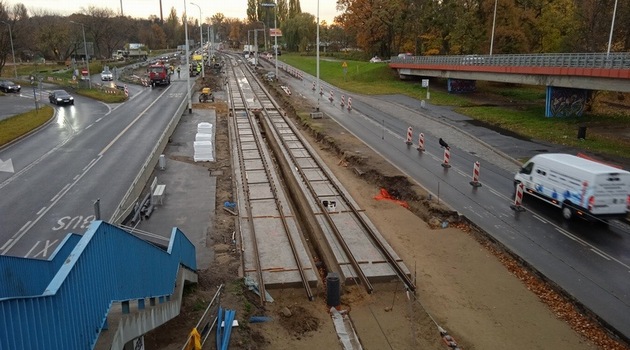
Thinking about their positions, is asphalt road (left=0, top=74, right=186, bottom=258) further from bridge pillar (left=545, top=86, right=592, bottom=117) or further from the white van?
bridge pillar (left=545, top=86, right=592, bottom=117)

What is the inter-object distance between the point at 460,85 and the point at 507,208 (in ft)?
135

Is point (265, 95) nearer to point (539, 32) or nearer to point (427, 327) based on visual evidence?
point (539, 32)

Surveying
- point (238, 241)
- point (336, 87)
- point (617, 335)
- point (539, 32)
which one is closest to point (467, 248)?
point (617, 335)

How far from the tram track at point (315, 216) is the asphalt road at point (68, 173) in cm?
608

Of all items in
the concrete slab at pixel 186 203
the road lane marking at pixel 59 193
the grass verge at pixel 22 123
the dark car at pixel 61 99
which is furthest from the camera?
the dark car at pixel 61 99

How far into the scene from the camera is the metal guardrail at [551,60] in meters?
32.4

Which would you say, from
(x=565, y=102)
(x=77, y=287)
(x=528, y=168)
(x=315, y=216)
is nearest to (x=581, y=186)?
(x=528, y=168)

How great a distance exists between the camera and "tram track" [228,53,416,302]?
1562 cm

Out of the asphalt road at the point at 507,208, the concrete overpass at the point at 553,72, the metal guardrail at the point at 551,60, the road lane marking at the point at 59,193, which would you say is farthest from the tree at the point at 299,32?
the road lane marking at the point at 59,193

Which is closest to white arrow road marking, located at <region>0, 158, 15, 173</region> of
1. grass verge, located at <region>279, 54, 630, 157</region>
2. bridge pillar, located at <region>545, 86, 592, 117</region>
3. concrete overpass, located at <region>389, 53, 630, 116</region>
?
grass verge, located at <region>279, 54, 630, 157</region>

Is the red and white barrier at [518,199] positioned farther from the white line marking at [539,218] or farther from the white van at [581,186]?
the white van at [581,186]

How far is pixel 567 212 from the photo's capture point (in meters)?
19.3

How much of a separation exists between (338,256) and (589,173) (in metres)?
9.68

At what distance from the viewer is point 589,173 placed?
1809 cm
